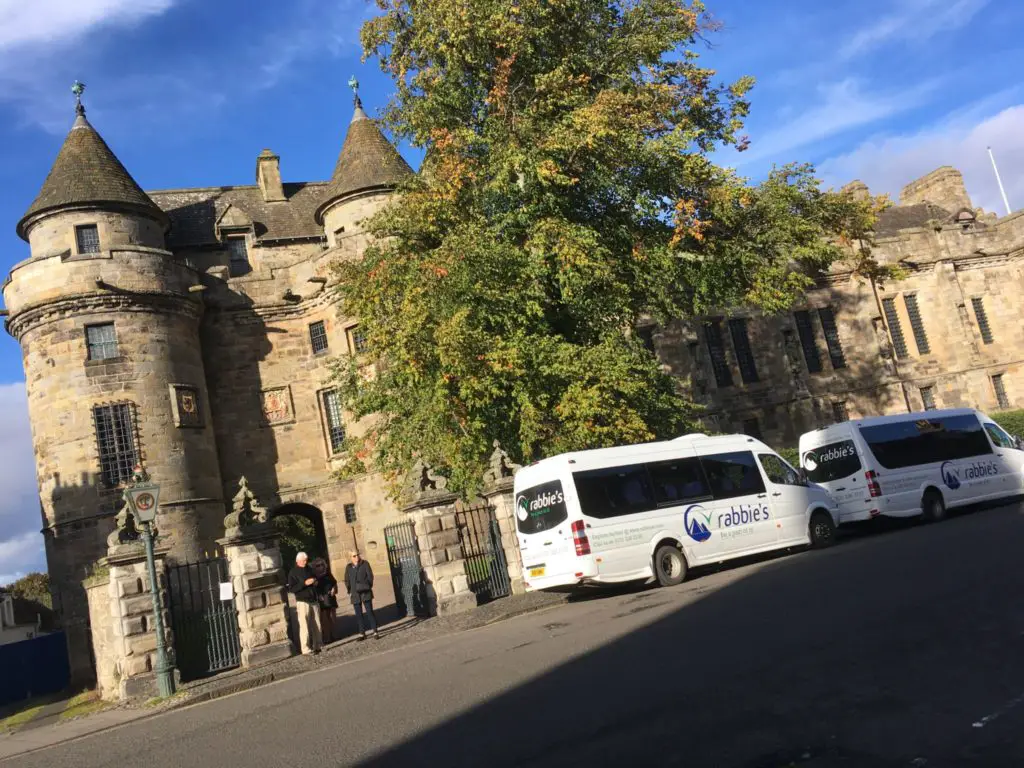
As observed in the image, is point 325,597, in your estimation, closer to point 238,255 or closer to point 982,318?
point 238,255

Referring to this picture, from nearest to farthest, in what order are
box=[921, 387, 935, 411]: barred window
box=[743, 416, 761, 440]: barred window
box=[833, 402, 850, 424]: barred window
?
box=[743, 416, 761, 440]: barred window
box=[833, 402, 850, 424]: barred window
box=[921, 387, 935, 411]: barred window

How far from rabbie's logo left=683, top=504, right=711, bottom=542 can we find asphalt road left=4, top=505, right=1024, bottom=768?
256 cm

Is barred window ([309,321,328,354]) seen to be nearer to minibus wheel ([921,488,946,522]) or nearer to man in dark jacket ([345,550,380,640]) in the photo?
man in dark jacket ([345,550,380,640])

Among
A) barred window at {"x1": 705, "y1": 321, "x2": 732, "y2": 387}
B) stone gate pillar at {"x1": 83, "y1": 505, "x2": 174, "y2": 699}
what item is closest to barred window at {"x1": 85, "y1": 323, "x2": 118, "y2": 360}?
stone gate pillar at {"x1": 83, "y1": 505, "x2": 174, "y2": 699}

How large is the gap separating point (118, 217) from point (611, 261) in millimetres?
18508

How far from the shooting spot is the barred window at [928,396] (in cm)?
3988

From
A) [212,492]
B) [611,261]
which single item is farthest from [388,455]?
[212,492]

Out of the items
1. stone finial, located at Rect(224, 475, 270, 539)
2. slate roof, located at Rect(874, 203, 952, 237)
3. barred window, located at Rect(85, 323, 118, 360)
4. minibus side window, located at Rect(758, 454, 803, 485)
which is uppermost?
slate roof, located at Rect(874, 203, 952, 237)

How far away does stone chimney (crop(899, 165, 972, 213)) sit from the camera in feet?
157

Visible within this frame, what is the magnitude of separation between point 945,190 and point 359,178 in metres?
35.3

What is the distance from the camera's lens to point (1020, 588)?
8.45 m

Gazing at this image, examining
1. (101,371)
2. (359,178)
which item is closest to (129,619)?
(101,371)

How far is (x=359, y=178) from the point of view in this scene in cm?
3069

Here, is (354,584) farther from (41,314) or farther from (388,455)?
(41,314)
